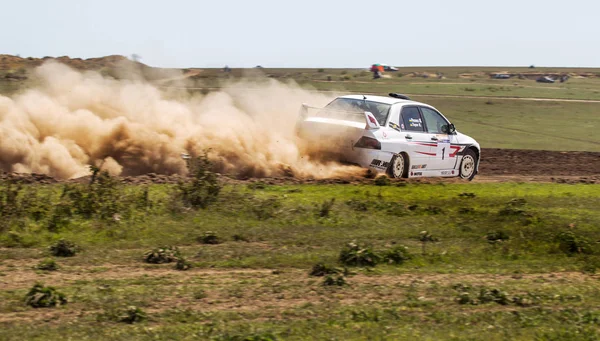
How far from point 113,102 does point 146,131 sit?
4.44ft

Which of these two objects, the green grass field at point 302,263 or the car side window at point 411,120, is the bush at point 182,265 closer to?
the green grass field at point 302,263

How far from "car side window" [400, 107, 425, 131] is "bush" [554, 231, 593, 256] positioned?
5.38 metres

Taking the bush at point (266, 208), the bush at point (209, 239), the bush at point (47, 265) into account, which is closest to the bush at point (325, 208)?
the bush at point (266, 208)

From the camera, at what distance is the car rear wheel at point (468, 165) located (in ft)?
56.7

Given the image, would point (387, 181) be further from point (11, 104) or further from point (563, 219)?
point (11, 104)

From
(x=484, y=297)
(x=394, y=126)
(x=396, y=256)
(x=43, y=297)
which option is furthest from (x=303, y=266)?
(x=394, y=126)

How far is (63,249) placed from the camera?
9.01 m

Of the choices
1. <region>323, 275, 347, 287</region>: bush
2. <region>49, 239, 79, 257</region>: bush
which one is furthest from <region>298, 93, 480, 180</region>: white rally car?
<region>49, 239, 79, 257</region>: bush

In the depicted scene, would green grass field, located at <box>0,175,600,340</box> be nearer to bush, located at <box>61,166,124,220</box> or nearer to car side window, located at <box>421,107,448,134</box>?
bush, located at <box>61,166,124,220</box>

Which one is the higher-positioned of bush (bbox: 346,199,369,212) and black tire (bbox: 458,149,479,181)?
bush (bbox: 346,199,369,212)

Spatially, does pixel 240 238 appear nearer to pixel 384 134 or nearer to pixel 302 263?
pixel 302 263

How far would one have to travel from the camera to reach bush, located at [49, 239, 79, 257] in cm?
899

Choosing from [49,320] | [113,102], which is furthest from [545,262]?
[113,102]

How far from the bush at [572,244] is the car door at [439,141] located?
19.0 feet
